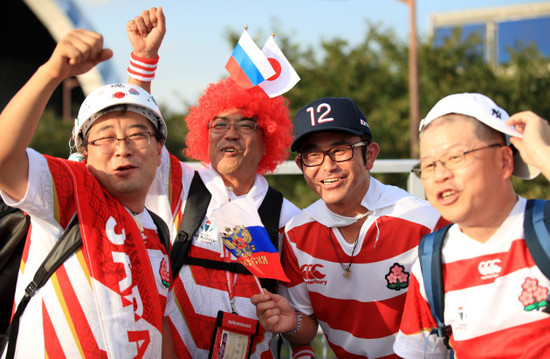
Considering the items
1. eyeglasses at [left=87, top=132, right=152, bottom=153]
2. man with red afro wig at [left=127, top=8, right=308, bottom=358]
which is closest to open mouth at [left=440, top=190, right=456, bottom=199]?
man with red afro wig at [left=127, top=8, right=308, bottom=358]

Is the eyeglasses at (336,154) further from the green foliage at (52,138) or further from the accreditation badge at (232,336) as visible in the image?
the green foliage at (52,138)

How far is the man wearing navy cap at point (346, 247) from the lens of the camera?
3299 millimetres

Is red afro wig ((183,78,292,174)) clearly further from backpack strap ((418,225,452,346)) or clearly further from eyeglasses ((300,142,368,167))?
backpack strap ((418,225,452,346))

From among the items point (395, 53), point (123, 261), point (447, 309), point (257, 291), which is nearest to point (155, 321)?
point (123, 261)

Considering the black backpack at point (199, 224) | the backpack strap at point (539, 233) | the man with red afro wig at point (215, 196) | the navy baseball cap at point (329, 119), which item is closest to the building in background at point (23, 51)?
the man with red afro wig at point (215, 196)

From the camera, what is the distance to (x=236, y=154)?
3.71 metres

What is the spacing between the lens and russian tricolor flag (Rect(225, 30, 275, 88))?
149 inches

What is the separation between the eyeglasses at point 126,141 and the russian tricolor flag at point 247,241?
0.66 m

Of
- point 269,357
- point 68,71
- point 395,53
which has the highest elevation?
point 395,53

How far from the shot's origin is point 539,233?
2.32 metres

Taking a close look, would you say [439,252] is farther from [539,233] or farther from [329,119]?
[329,119]

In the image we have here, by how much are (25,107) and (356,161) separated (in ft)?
6.33

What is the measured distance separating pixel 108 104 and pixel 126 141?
19 centimetres

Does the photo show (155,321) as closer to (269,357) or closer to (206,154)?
(269,357)
